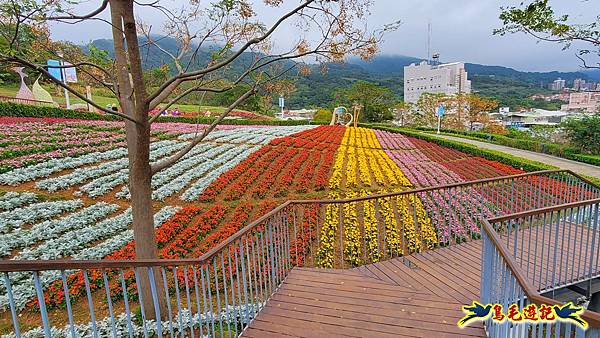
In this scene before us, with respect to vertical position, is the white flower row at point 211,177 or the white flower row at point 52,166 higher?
the white flower row at point 52,166

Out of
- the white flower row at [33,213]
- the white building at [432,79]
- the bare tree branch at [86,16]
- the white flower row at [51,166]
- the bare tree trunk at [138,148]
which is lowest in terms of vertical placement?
the white flower row at [33,213]

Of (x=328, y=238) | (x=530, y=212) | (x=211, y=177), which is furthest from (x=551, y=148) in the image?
(x=211, y=177)

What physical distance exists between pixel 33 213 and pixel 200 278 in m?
4.25

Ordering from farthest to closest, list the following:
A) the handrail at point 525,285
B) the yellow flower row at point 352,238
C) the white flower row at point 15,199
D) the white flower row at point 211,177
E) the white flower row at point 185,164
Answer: the white flower row at point 185,164 → the white flower row at point 211,177 → the white flower row at point 15,199 → the yellow flower row at point 352,238 → the handrail at point 525,285

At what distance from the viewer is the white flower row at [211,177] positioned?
28.3 feet

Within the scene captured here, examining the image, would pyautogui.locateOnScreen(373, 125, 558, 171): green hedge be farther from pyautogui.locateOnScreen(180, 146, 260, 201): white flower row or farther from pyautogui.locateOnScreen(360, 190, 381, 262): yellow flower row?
pyautogui.locateOnScreen(180, 146, 260, 201): white flower row

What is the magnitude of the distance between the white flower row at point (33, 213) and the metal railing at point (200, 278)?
1.30 m

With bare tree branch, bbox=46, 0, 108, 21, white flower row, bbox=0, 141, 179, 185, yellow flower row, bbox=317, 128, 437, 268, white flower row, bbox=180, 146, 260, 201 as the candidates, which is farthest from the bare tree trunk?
white flower row, bbox=0, 141, 179, 185

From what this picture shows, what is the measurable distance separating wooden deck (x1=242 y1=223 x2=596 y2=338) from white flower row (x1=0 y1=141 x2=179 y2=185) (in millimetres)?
7964

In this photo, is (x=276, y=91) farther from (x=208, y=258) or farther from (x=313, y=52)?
(x=208, y=258)

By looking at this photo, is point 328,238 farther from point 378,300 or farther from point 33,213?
point 33,213

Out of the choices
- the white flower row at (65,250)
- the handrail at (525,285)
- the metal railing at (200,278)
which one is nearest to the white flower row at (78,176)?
the white flower row at (65,250)

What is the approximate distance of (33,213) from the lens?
6.51m

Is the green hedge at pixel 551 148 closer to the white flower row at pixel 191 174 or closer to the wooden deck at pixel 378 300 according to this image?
the wooden deck at pixel 378 300
